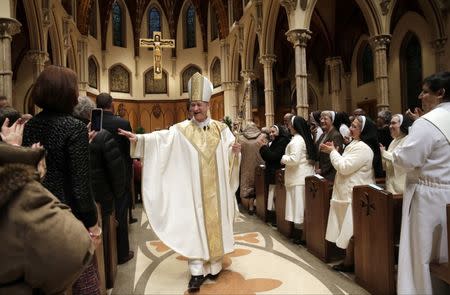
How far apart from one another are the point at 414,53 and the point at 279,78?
284 inches

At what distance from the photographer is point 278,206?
19.8 ft

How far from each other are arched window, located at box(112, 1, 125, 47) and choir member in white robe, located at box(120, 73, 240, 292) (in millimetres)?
21781

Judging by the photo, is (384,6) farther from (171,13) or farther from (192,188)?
(171,13)

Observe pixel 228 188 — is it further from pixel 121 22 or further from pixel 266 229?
pixel 121 22

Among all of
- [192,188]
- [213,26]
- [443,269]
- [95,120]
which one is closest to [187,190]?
[192,188]

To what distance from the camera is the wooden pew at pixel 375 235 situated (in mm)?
3309

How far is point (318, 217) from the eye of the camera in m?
4.68

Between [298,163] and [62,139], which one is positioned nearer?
[62,139]

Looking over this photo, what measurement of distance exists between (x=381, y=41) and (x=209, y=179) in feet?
34.7

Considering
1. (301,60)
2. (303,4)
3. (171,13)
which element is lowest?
(301,60)

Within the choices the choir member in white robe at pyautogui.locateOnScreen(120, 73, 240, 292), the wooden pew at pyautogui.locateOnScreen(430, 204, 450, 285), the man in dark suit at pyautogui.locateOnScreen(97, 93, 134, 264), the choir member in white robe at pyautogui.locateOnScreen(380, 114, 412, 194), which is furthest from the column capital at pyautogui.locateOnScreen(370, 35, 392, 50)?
the wooden pew at pyautogui.locateOnScreen(430, 204, 450, 285)

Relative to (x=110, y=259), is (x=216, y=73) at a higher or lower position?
higher

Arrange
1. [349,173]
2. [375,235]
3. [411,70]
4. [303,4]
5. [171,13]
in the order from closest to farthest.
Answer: [375,235] → [349,173] → [303,4] → [411,70] → [171,13]

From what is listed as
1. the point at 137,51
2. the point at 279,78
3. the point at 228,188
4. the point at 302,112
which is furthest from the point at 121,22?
the point at 228,188
